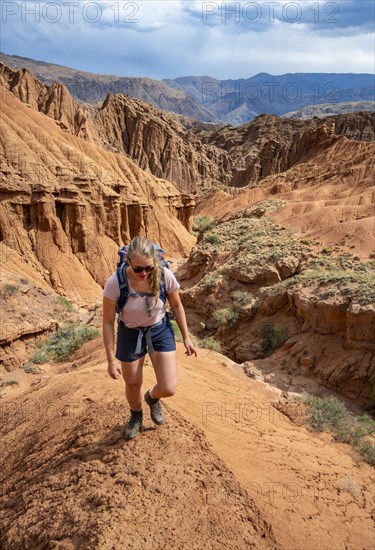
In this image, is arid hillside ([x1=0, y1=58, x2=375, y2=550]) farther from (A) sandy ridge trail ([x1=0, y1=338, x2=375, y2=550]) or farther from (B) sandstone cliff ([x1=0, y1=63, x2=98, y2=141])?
(B) sandstone cliff ([x1=0, y1=63, x2=98, y2=141])

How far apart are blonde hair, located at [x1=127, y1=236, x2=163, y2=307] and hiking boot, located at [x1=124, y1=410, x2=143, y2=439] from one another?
1148 mm

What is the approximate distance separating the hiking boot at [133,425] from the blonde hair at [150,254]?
1.15 metres

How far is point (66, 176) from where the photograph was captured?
833 inches

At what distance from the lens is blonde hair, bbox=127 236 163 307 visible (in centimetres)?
318

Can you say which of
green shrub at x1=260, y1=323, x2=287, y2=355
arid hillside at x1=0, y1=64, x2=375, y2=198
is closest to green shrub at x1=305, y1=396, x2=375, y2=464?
green shrub at x1=260, y1=323, x2=287, y2=355

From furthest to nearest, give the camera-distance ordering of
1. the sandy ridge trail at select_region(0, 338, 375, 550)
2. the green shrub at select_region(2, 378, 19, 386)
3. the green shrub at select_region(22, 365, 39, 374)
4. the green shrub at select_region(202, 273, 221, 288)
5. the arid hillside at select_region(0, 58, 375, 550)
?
the green shrub at select_region(202, 273, 221, 288)
the green shrub at select_region(22, 365, 39, 374)
the green shrub at select_region(2, 378, 19, 386)
the arid hillside at select_region(0, 58, 375, 550)
the sandy ridge trail at select_region(0, 338, 375, 550)

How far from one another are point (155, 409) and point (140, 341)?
2.81ft

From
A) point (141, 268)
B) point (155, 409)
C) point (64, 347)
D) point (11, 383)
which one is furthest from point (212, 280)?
point (141, 268)

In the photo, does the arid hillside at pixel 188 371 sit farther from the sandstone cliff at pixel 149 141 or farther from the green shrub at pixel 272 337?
the sandstone cliff at pixel 149 141

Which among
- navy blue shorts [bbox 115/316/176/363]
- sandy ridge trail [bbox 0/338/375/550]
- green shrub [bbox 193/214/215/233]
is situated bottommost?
green shrub [bbox 193/214/215/233]

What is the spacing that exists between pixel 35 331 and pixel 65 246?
948 cm

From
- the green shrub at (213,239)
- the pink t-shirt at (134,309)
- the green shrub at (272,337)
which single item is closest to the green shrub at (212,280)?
the green shrub at (272,337)

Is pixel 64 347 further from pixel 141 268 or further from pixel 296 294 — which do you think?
pixel 141 268

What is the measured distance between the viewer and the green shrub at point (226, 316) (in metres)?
12.8
